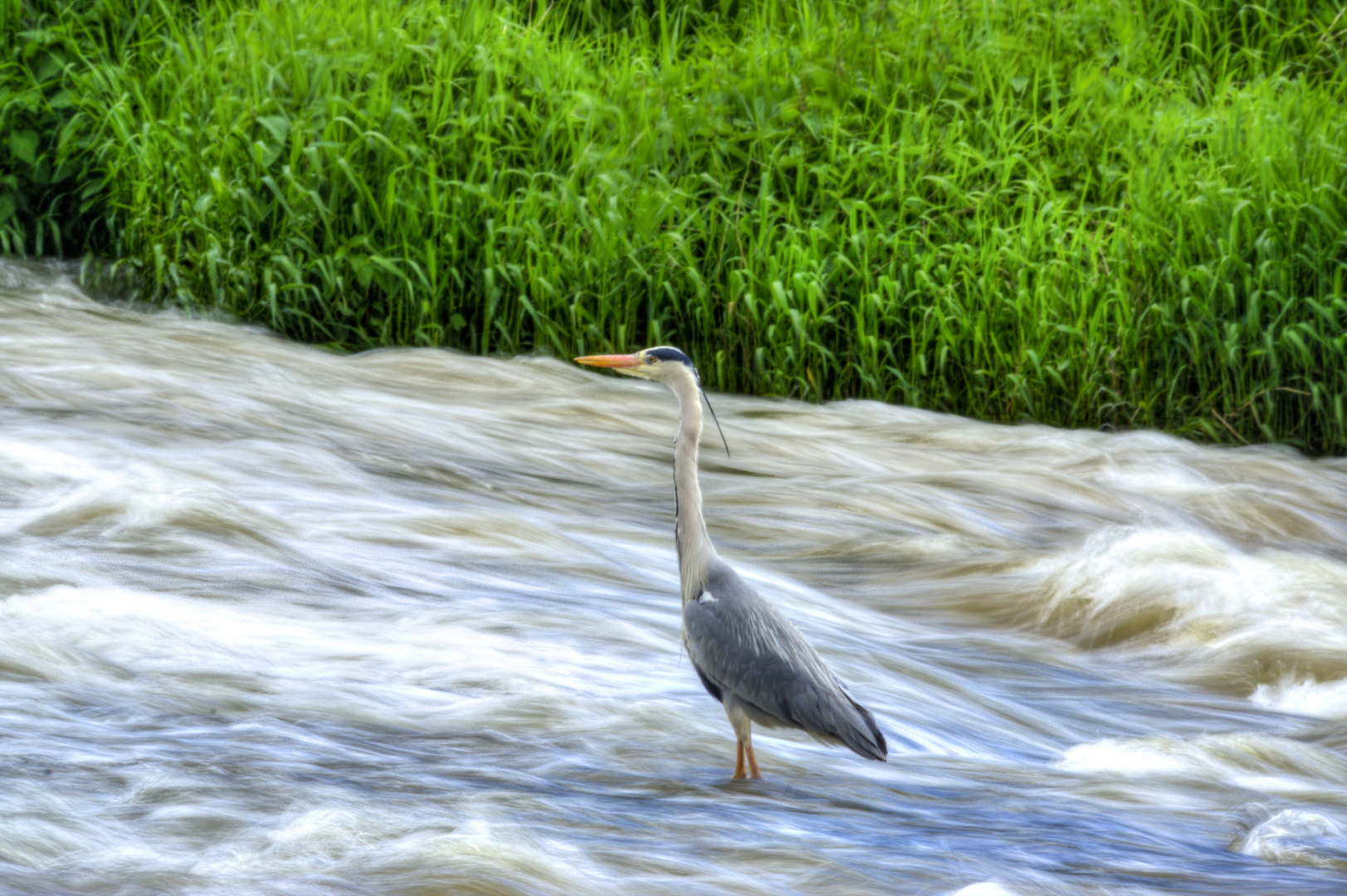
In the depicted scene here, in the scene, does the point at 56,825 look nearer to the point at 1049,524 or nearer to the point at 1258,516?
the point at 1049,524

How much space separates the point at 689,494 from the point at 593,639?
0.79 meters

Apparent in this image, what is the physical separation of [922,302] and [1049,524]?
169 centimetres

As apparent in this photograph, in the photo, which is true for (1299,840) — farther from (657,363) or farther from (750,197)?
(750,197)

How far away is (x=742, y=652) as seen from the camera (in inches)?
119

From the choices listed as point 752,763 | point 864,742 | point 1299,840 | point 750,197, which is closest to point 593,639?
point 752,763

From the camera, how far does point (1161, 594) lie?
4.76m

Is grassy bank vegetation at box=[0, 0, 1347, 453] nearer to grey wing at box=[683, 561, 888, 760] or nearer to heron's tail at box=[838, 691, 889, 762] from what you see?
grey wing at box=[683, 561, 888, 760]

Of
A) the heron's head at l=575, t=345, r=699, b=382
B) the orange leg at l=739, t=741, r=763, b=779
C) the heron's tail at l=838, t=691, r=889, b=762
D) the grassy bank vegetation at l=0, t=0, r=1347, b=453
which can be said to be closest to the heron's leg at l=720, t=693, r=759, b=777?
the orange leg at l=739, t=741, r=763, b=779

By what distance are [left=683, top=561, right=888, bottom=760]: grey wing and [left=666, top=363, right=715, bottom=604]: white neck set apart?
0.21 ft

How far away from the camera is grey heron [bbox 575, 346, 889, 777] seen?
118 inches

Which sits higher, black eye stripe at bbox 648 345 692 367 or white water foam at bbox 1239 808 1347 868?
black eye stripe at bbox 648 345 692 367

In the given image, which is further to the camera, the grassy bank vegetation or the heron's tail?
the grassy bank vegetation

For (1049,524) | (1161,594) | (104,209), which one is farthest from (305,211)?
(1161,594)

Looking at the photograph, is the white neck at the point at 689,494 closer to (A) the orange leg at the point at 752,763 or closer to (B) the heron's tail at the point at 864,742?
(A) the orange leg at the point at 752,763
